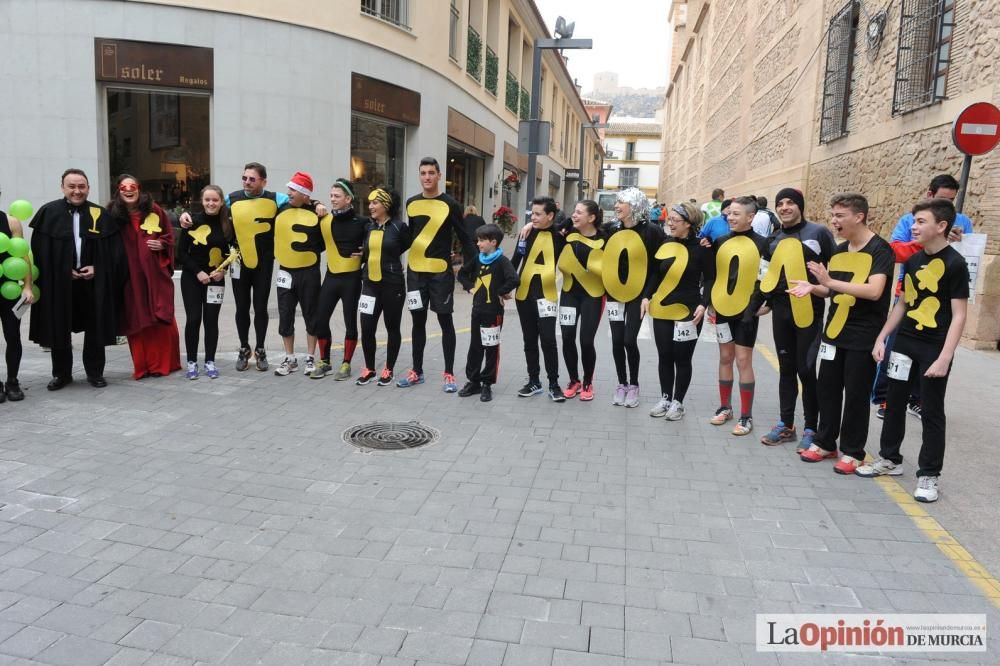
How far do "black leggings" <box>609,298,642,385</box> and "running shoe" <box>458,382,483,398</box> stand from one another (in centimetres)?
136

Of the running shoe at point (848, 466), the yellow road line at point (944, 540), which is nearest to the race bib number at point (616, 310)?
the running shoe at point (848, 466)

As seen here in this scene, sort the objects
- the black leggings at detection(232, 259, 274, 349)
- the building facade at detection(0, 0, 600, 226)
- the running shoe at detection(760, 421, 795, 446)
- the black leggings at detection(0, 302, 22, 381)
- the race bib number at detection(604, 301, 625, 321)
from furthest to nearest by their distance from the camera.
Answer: the building facade at detection(0, 0, 600, 226)
the black leggings at detection(232, 259, 274, 349)
the race bib number at detection(604, 301, 625, 321)
the black leggings at detection(0, 302, 22, 381)
the running shoe at detection(760, 421, 795, 446)

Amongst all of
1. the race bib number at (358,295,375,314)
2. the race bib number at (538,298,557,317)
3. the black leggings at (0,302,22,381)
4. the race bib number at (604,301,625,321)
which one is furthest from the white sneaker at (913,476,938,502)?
the black leggings at (0,302,22,381)

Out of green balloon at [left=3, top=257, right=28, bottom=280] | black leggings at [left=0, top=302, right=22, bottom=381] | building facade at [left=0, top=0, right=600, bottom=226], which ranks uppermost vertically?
building facade at [left=0, top=0, right=600, bottom=226]

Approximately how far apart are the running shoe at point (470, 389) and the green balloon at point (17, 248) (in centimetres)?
389

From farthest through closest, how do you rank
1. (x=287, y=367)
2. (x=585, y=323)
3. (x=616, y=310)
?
(x=287, y=367), (x=585, y=323), (x=616, y=310)

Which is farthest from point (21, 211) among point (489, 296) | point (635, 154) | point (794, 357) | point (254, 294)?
point (635, 154)

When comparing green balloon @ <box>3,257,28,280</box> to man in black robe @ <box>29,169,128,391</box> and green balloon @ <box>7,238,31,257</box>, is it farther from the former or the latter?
man in black robe @ <box>29,169,128,391</box>

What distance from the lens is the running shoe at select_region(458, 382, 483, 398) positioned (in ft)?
22.1

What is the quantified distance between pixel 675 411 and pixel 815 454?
127 cm

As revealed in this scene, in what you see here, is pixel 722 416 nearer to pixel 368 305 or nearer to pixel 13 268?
pixel 368 305

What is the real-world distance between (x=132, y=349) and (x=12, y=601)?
4.19m

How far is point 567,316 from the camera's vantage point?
6.61 meters

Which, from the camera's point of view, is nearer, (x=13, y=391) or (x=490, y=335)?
(x=13, y=391)
